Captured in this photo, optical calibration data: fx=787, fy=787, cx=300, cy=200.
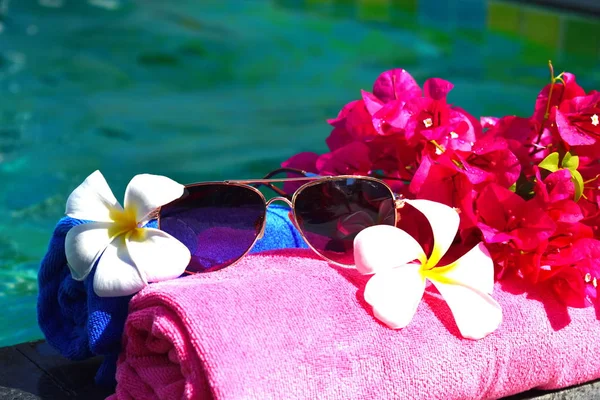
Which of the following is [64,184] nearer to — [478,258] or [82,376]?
[82,376]

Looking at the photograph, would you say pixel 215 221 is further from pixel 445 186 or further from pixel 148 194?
pixel 445 186

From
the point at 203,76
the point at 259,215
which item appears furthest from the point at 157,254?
the point at 203,76

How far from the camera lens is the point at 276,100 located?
4.38m

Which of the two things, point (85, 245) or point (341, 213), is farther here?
point (341, 213)

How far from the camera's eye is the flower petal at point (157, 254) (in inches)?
41.0

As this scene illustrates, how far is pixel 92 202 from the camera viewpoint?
3.49ft

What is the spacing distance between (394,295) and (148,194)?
1.15 feet

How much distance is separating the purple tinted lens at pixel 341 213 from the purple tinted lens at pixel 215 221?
0.07 metres

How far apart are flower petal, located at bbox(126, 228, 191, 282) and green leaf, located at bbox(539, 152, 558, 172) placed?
533 mm

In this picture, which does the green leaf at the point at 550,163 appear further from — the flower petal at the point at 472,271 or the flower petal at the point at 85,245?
the flower petal at the point at 85,245

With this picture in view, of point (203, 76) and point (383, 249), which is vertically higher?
point (383, 249)

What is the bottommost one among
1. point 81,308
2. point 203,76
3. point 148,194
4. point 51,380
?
point 203,76

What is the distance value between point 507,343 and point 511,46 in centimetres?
488

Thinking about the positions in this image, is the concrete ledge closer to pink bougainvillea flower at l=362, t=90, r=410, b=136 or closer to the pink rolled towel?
the pink rolled towel
